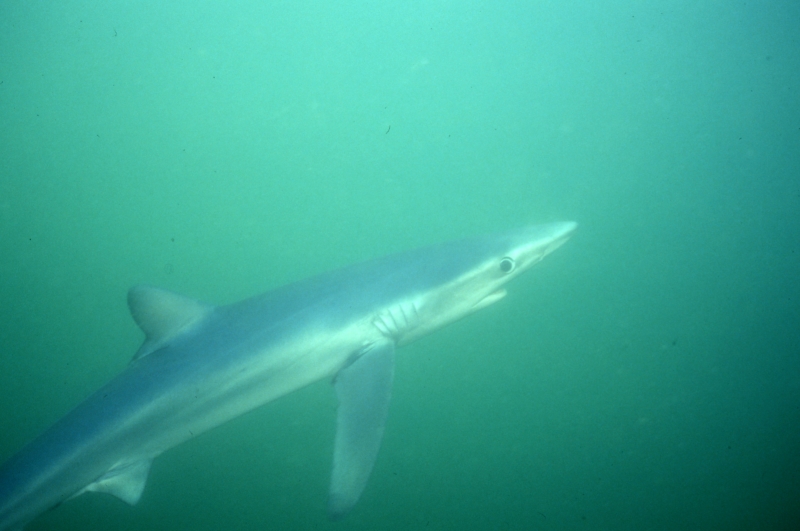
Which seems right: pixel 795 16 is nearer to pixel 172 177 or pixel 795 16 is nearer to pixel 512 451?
pixel 512 451

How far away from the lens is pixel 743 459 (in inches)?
199

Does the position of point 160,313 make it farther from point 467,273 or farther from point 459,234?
point 459,234

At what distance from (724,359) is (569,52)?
5.28 metres

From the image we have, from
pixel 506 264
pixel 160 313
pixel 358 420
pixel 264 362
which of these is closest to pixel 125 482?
pixel 160 313

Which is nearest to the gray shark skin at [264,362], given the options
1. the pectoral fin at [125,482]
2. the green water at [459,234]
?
the pectoral fin at [125,482]

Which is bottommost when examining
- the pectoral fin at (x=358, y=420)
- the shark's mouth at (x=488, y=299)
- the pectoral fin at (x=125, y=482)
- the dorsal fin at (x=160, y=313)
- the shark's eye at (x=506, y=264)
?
the pectoral fin at (x=358, y=420)

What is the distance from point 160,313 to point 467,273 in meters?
2.03

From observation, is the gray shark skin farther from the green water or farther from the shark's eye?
the green water

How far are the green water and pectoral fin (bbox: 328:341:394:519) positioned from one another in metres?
2.41

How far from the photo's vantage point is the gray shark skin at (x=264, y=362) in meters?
2.23

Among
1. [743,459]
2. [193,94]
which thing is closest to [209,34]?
[193,94]

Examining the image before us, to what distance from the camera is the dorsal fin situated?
8.26ft

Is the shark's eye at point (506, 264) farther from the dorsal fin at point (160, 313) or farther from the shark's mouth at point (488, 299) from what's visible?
the dorsal fin at point (160, 313)

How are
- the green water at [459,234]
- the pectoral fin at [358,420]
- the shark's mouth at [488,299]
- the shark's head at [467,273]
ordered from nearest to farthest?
the pectoral fin at [358,420] → the shark's head at [467,273] → the shark's mouth at [488,299] → the green water at [459,234]
